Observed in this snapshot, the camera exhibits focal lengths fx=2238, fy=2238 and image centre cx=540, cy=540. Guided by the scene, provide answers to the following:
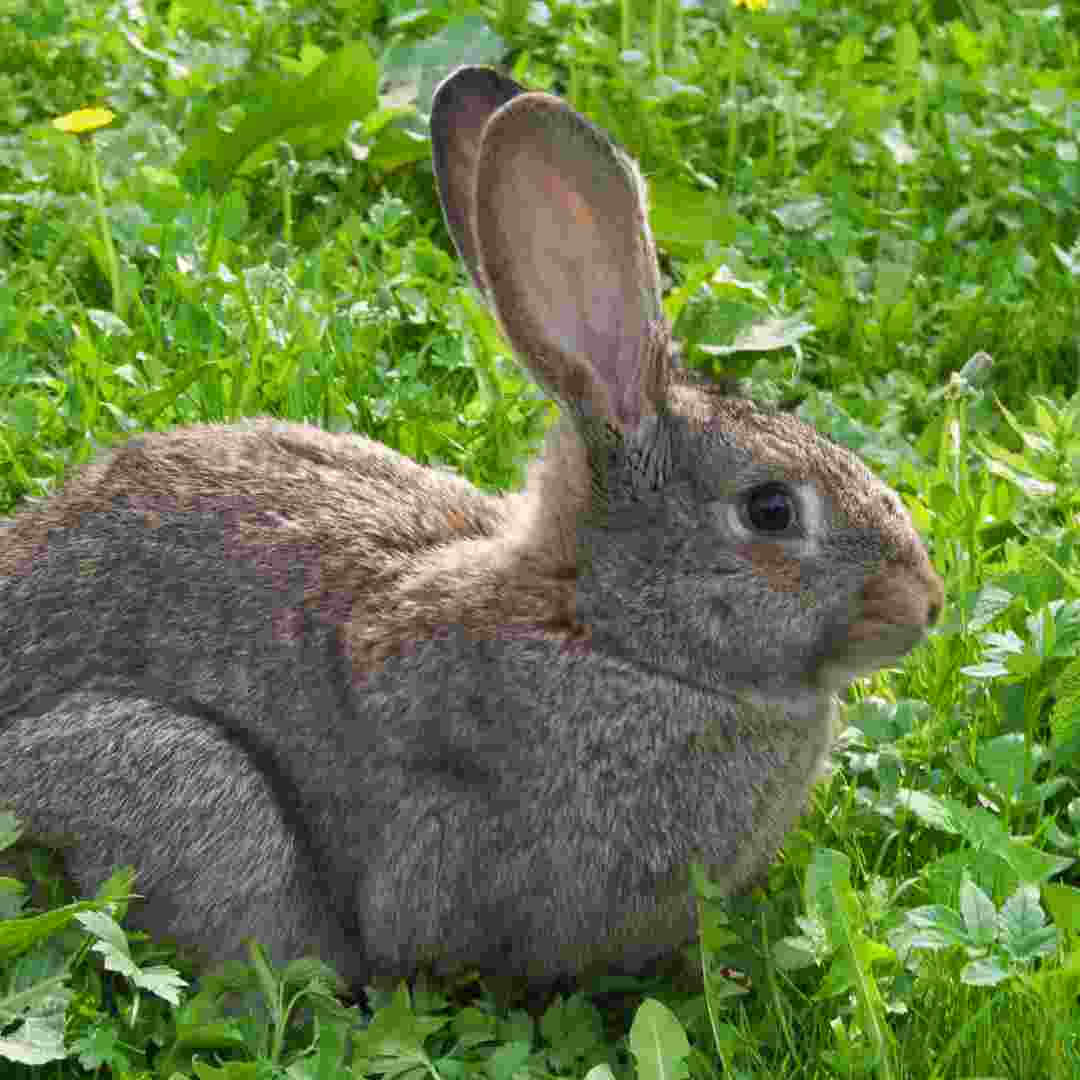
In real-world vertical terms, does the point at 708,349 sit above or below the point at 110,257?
below

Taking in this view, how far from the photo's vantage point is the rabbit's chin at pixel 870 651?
4.13 meters

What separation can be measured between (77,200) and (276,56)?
3.93ft

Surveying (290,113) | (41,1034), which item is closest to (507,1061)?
(41,1034)

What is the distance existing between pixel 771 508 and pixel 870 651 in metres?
0.32

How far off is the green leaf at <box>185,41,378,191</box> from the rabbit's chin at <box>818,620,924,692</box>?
10.4 feet

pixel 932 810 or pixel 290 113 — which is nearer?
pixel 932 810

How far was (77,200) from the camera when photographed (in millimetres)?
6289

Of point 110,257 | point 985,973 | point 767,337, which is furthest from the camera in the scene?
point 767,337

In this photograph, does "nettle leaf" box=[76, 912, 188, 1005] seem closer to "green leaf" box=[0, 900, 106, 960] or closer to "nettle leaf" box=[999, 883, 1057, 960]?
"green leaf" box=[0, 900, 106, 960]

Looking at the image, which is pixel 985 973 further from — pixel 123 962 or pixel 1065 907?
pixel 123 962

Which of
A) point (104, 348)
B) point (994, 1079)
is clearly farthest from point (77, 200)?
point (994, 1079)

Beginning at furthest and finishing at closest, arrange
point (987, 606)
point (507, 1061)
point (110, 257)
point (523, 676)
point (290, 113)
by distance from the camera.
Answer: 1. point (290, 113)
2. point (110, 257)
3. point (987, 606)
4. point (523, 676)
5. point (507, 1061)

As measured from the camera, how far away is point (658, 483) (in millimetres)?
4230

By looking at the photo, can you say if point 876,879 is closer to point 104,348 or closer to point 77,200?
point 104,348
